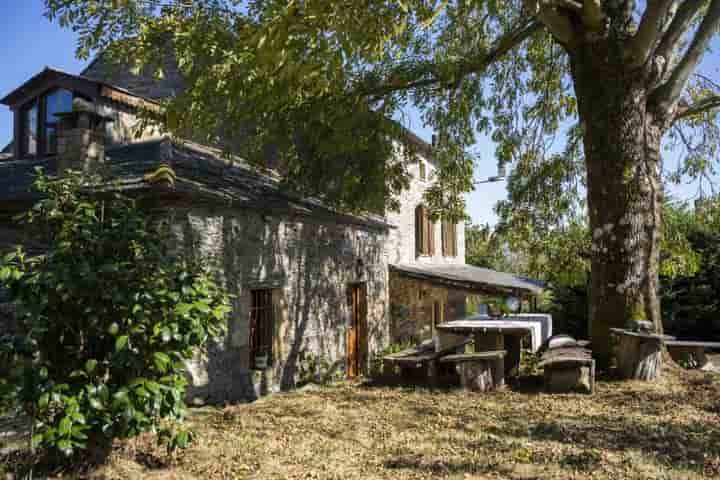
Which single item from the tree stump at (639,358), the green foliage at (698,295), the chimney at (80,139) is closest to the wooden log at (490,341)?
the tree stump at (639,358)

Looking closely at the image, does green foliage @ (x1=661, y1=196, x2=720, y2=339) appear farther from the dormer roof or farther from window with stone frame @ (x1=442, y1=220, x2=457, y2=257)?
the dormer roof

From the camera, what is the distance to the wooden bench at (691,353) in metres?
8.18

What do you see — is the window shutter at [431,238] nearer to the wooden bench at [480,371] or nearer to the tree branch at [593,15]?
the wooden bench at [480,371]

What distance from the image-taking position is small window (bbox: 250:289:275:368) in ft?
30.0

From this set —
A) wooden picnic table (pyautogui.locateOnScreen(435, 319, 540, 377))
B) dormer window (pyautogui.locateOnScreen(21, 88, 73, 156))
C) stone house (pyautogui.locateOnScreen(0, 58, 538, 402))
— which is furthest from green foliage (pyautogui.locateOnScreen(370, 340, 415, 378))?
dormer window (pyautogui.locateOnScreen(21, 88, 73, 156))

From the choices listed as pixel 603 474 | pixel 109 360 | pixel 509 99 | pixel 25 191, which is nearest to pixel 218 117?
pixel 25 191

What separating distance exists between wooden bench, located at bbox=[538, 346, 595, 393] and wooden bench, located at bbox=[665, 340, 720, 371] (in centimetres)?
215

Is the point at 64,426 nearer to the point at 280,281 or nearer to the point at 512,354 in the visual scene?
the point at 280,281

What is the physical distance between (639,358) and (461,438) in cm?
292

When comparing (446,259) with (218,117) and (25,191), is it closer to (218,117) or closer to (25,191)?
(218,117)

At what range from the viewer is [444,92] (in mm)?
9859

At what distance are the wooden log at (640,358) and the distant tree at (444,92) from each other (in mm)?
327

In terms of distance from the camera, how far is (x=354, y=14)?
17.4 feet

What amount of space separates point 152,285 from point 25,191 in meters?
5.56
